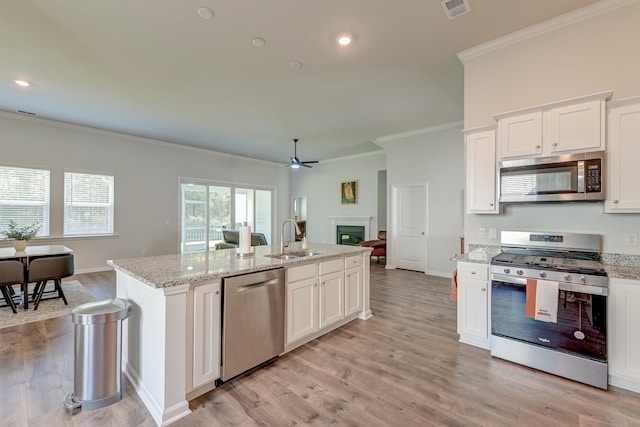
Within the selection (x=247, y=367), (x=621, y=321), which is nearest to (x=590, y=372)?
(x=621, y=321)

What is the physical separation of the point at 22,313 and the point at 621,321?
6388 millimetres

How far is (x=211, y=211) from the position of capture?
8.22 meters

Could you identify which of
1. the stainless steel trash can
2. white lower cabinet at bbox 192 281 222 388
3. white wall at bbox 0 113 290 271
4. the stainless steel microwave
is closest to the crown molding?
the stainless steel microwave

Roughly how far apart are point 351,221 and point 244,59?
6023mm

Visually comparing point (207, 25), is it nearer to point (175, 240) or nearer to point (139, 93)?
point (139, 93)

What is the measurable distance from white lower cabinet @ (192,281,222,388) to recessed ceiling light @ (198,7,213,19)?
2330 millimetres

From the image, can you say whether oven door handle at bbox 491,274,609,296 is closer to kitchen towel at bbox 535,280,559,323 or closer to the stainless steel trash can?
kitchen towel at bbox 535,280,559,323

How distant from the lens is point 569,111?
8.18 ft

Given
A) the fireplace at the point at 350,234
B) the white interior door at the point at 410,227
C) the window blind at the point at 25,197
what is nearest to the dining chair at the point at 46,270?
the window blind at the point at 25,197

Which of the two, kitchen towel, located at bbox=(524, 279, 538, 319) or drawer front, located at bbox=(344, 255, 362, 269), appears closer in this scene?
kitchen towel, located at bbox=(524, 279, 538, 319)

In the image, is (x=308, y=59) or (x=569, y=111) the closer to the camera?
(x=569, y=111)

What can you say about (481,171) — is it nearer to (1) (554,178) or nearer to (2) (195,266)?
(1) (554,178)

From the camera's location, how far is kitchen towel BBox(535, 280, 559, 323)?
226 cm

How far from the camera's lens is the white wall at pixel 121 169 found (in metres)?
5.45
